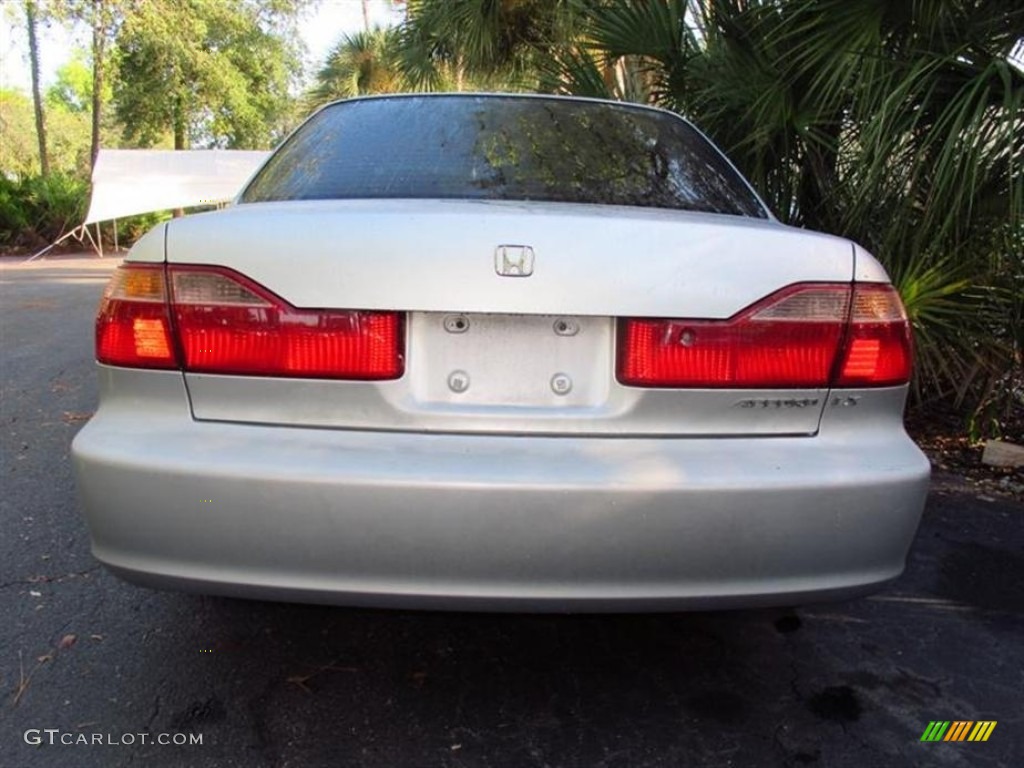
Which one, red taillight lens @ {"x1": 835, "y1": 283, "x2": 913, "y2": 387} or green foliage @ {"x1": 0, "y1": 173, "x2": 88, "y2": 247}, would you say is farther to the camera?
green foliage @ {"x1": 0, "y1": 173, "x2": 88, "y2": 247}

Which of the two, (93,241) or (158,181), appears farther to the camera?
(93,241)

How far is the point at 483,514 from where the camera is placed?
5.59 feet

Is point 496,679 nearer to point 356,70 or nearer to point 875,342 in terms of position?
point 875,342

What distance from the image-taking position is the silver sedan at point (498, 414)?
1.73 meters

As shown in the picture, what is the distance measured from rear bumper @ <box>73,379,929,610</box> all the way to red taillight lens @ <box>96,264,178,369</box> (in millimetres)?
135

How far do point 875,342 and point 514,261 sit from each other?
844mm

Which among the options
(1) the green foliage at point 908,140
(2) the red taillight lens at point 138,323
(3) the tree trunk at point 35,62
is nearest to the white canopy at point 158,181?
(3) the tree trunk at point 35,62

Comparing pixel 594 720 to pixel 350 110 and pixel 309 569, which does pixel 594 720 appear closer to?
pixel 309 569

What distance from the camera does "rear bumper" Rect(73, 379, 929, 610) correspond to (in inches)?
67.4

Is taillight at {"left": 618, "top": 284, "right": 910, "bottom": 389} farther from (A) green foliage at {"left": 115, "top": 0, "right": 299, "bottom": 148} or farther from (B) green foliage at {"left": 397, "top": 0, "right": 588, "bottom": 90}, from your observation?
(A) green foliage at {"left": 115, "top": 0, "right": 299, "bottom": 148}

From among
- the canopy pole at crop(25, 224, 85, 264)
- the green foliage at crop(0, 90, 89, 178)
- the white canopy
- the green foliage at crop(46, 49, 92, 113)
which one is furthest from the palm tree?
the green foliage at crop(46, 49, 92, 113)

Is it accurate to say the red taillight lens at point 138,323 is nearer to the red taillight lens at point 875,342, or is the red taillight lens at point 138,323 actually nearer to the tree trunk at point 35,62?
the red taillight lens at point 875,342

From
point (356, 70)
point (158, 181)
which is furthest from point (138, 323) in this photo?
point (356, 70)

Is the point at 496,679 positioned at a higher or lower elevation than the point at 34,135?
lower
